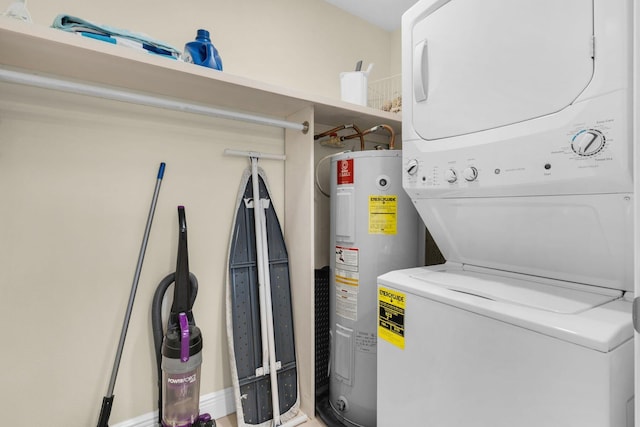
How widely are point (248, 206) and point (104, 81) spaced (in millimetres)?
853

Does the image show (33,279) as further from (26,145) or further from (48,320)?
→ (26,145)

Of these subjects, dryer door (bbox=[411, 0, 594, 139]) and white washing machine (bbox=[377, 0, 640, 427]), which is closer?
white washing machine (bbox=[377, 0, 640, 427])

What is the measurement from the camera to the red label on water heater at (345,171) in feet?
5.41

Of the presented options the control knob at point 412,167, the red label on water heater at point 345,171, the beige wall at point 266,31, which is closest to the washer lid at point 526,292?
the control knob at point 412,167

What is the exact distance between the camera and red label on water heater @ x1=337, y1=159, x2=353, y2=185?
1649 mm

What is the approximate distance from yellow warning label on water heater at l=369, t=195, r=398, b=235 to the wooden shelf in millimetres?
484

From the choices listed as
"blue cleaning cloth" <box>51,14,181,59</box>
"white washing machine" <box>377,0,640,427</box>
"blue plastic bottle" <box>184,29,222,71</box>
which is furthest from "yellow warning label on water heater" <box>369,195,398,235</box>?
"blue cleaning cloth" <box>51,14,181,59</box>

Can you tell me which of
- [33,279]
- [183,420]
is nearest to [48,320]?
[33,279]

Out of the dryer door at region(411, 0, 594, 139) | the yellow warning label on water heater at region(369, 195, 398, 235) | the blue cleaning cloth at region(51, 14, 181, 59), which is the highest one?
the blue cleaning cloth at region(51, 14, 181, 59)

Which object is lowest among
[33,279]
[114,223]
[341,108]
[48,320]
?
[48,320]

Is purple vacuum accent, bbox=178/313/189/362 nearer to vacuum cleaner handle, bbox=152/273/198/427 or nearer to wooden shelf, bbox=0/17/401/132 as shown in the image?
vacuum cleaner handle, bbox=152/273/198/427

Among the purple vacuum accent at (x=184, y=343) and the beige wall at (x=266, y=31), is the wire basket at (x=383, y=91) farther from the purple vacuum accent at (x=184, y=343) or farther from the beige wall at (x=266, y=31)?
the purple vacuum accent at (x=184, y=343)

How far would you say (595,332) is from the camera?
0.63 metres

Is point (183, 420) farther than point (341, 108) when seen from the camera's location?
No
